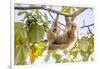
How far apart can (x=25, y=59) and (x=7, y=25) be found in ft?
0.98

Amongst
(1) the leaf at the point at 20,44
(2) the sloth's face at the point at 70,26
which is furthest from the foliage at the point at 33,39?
(2) the sloth's face at the point at 70,26

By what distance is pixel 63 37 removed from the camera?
1.73 metres

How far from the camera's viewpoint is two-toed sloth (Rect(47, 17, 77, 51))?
1710 millimetres

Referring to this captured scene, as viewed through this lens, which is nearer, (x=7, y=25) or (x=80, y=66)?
(x=7, y=25)

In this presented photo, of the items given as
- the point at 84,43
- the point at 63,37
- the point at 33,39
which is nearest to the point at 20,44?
the point at 33,39

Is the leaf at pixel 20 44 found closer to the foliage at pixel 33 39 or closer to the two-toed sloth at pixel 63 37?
the foliage at pixel 33 39

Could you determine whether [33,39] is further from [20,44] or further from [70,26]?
[70,26]

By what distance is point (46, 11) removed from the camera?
1699mm

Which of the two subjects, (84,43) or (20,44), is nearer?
(20,44)

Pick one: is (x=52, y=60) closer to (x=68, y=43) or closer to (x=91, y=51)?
(x=68, y=43)

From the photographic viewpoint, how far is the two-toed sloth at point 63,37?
171 centimetres

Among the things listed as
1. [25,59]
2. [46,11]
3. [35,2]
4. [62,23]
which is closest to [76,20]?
[62,23]

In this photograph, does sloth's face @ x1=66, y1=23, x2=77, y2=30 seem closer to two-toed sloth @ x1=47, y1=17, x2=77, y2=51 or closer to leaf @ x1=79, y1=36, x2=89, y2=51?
two-toed sloth @ x1=47, y1=17, x2=77, y2=51
